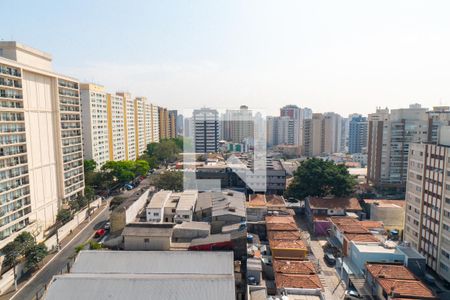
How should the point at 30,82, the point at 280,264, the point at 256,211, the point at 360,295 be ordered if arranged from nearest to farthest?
the point at 360,295
the point at 280,264
the point at 30,82
the point at 256,211

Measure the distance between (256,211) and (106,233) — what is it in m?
8.19

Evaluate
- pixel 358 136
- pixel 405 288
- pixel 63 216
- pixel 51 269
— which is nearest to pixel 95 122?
pixel 63 216

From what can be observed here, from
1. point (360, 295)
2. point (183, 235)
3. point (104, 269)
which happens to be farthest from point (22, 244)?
point (360, 295)

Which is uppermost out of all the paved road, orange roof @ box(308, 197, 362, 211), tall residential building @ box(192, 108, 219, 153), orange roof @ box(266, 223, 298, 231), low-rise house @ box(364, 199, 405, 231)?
tall residential building @ box(192, 108, 219, 153)

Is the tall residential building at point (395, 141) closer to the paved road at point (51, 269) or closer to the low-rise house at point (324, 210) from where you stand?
the low-rise house at point (324, 210)

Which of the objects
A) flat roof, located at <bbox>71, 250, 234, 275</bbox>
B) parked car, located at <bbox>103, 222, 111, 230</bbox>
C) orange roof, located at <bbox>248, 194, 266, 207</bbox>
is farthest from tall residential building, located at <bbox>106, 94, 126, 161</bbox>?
flat roof, located at <bbox>71, 250, 234, 275</bbox>

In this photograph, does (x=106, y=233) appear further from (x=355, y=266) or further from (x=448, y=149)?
(x=448, y=149)

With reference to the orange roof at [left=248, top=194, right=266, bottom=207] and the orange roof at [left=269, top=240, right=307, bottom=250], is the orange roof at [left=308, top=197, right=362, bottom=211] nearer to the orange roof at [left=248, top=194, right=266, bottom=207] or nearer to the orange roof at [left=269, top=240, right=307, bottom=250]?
the orange roof at [left=248, top=194, right=266, bottom=207]

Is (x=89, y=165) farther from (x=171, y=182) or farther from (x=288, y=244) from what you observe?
(x=288, y=244)

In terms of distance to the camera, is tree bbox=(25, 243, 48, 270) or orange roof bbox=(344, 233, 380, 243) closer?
tree bbox=(25, 243, 48, 270)

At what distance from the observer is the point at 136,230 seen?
559 inches

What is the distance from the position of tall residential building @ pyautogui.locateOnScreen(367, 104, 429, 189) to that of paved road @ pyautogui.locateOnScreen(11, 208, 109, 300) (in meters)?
22.4

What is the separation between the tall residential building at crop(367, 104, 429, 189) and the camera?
26.1 meters

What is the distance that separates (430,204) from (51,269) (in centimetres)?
1556
